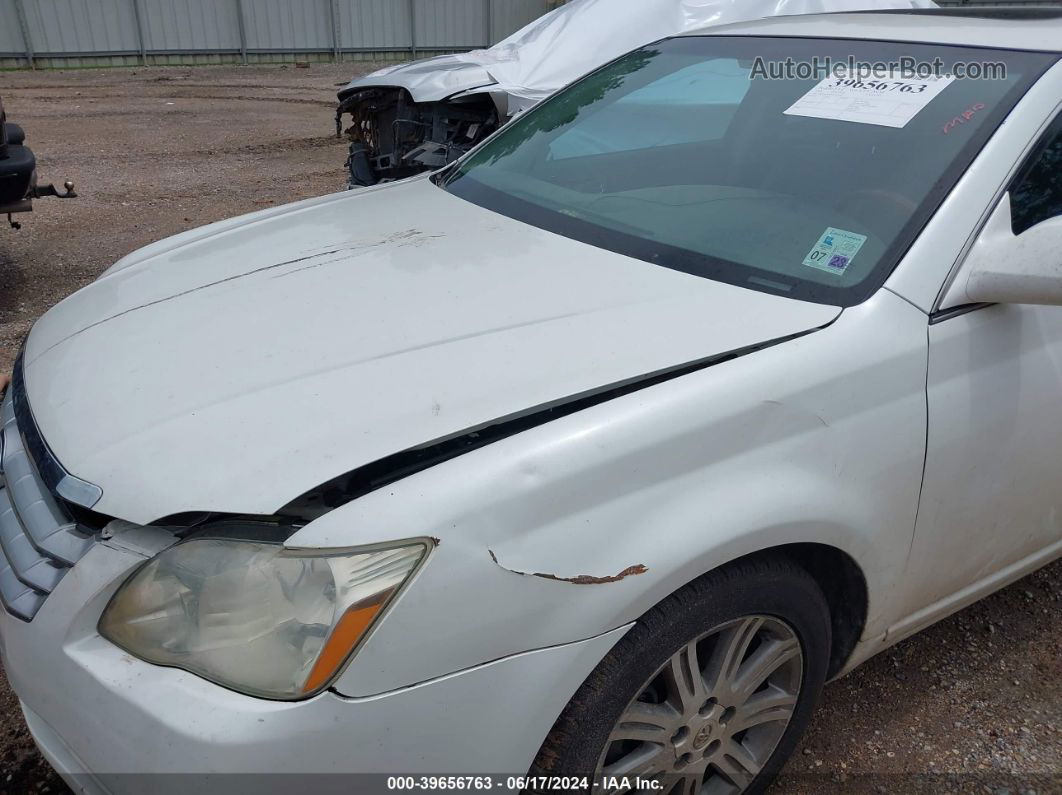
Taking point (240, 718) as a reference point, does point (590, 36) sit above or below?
above

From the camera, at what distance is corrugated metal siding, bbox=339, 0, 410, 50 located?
18234mm

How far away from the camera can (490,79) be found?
5598 millimetres

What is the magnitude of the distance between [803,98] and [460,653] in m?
1.75

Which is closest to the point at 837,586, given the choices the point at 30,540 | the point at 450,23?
the point at 30,540

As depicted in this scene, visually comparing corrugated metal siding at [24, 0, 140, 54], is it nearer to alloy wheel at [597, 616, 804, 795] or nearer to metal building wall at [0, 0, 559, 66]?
metal building wall at [0, 0, 559, 66]

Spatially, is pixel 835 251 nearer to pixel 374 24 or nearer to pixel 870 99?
pixel 870 99

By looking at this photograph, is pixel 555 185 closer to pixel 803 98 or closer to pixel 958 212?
pixel 803 98

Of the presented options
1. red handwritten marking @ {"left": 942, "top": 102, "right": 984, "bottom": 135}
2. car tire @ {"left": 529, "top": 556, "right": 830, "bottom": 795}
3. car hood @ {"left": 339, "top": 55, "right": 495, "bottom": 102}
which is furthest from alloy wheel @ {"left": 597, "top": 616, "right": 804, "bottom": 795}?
car hood @ {"left": 339, "top": 55, "right": 495, "bottom": 102}

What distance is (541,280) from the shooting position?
193cm

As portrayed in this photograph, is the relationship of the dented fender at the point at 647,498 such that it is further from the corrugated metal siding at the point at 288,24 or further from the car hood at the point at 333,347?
the corrugated metal siding at the point at 288,24

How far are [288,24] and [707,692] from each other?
18622mm

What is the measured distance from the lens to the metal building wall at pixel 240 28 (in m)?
15.6

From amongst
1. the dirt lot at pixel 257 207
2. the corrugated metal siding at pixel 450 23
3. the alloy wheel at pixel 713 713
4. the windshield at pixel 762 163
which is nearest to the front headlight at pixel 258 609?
the alloy wheel at pixel 713 713

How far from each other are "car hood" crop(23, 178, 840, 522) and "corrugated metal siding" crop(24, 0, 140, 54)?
1629cm
